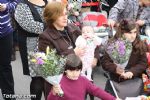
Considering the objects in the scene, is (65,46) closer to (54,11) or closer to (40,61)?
(54,11)

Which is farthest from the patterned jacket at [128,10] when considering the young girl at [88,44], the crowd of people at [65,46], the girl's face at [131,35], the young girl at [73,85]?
the young girl at [73,85]

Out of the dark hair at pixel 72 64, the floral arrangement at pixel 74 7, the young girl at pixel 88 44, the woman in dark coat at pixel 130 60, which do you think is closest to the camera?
the dark hair at pixel 72 64

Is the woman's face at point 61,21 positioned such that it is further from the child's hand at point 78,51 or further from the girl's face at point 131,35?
the girl's face at point 131,35

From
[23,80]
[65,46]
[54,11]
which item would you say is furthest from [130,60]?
[23,80]

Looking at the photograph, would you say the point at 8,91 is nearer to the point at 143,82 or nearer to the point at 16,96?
the point at 16,96

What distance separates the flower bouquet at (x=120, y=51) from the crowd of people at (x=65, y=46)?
0.07 metres

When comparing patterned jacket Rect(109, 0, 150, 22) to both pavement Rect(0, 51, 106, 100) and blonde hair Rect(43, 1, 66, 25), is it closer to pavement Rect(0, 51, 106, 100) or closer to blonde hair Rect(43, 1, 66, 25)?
pavement Rect(0, 51, 106, 100)

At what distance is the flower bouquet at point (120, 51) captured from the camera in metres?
3.38

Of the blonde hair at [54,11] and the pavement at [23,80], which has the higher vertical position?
the blonde hair at [54,11]

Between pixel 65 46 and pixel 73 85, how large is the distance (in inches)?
19.6

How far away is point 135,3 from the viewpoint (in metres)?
4.76

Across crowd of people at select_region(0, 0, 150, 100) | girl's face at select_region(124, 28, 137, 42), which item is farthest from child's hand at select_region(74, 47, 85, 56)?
girl's face at select_region(124, 28, 137, 42)

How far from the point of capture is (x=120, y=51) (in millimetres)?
3375

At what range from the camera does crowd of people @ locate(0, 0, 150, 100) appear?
10.4ft
